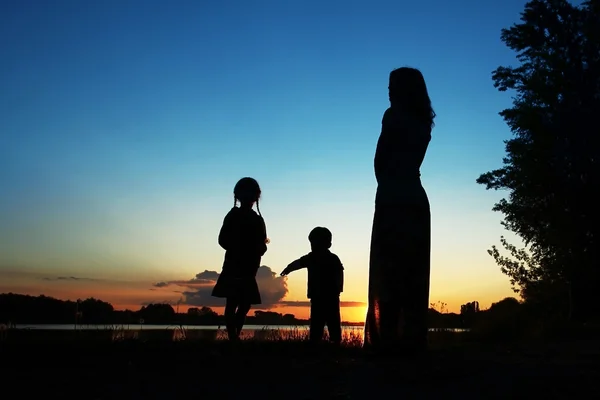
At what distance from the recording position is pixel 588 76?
20484mm

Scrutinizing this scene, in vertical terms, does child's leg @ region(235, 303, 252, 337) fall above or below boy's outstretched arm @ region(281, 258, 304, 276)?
below

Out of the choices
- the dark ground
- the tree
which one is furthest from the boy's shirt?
the tree

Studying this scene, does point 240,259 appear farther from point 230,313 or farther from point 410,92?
point 410,92

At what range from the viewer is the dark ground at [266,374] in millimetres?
4148

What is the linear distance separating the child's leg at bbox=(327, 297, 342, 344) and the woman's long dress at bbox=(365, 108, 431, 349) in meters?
2.56

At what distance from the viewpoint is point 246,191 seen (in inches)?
365

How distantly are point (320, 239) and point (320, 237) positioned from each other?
33 millimetres

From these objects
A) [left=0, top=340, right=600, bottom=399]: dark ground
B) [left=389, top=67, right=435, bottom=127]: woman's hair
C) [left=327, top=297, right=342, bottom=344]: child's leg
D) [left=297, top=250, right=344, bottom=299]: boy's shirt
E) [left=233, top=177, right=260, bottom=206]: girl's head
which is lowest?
[left=0, top=340, right=600, bottom=399]: dark ground

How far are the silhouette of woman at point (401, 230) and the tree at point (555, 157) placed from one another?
13860mm

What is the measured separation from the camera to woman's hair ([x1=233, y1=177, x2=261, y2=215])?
929cm

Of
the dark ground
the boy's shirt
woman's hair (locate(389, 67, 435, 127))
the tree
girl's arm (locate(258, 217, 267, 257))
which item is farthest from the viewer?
the tree

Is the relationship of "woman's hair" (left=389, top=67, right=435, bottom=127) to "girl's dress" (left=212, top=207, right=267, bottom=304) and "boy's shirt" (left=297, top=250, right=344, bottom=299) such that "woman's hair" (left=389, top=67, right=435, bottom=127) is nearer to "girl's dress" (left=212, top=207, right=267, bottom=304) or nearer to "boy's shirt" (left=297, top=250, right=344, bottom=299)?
"boy's shirt" (left=297, top=250, right=344, bottom=299)

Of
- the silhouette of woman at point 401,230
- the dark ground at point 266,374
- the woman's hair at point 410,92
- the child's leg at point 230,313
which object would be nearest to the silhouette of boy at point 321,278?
the child's leg at point 230,313

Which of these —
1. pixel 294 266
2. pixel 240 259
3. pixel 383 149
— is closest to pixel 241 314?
pixel 240 259
